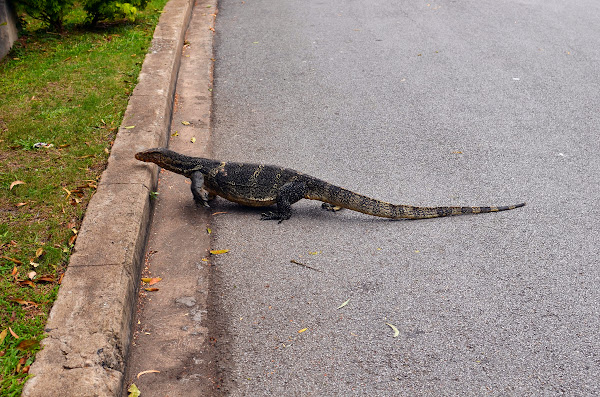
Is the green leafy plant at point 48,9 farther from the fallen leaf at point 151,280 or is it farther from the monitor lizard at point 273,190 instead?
the fallen leaf at point 151,280

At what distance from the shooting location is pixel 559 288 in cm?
416

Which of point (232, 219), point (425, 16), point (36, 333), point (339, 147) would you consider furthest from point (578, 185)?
point (425, 16)

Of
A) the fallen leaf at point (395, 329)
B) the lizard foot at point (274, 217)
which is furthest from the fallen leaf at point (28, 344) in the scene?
the lizard foot at point (274, 217)

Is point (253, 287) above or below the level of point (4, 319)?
below

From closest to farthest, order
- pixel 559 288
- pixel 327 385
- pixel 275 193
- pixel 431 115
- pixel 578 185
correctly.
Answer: pixel 327 385, pixel 559 288, pixel 275 193, pixel 578 185, pixel 431 115

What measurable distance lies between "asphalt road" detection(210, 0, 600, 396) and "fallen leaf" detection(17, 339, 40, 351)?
1.12 metres

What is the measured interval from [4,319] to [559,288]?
13.0 ft

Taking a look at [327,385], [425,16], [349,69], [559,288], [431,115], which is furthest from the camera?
[425,16]

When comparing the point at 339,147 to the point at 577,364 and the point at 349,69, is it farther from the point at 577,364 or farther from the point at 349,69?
the point at 577,364

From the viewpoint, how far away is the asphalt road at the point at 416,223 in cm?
349

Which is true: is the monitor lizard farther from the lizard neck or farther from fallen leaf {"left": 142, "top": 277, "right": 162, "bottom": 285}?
fallen leaf {"left": 142, "top": 277, "right": 162, "bottom": 285}

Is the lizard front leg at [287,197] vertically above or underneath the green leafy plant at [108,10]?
underneath

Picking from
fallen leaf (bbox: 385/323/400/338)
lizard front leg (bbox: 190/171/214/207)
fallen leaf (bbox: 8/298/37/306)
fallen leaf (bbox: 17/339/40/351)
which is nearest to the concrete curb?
fallen leaf (bbox: 17/339/40/351)

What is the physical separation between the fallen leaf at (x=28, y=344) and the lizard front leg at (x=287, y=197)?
238 cm
